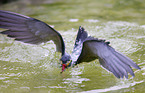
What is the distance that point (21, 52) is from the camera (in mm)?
4234

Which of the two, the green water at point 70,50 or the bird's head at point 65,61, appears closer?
the green water at point 70,50

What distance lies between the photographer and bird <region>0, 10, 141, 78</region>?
2873 mm

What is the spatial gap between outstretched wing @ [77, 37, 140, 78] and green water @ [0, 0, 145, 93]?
25 cm

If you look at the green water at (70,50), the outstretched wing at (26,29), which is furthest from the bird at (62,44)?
the green water at (70,50)

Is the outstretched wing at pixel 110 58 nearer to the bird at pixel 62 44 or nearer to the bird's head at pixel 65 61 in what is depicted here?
the bird at pixel 62 44

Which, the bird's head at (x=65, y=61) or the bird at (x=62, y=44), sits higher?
the bird at (x=62, y=44)

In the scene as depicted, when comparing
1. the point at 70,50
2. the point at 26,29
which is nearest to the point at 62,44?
the point at 26,29

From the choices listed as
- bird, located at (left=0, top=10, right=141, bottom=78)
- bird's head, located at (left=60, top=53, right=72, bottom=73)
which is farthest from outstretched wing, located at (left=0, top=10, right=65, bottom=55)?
bird's head, located at (left=60, top=53, right=72, bottom=73)

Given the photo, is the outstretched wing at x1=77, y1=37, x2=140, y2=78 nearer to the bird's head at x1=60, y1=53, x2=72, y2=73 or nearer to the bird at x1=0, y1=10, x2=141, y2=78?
the bird at x1=0, y1=10, x2=141, y2=78

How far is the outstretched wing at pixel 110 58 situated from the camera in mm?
2854

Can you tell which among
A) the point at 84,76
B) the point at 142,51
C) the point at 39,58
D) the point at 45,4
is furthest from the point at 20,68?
the point at 45,4

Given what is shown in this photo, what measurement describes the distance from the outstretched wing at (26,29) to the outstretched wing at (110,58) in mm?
604

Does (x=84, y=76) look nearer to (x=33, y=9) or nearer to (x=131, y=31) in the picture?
(x=131, y=31)

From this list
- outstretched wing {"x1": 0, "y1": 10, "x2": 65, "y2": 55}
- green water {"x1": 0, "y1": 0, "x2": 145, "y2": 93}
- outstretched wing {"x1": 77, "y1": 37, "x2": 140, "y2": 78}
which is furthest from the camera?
outstretched wing {"x1": 0, "y1": 10, "x2": 65, "y2": 55}
